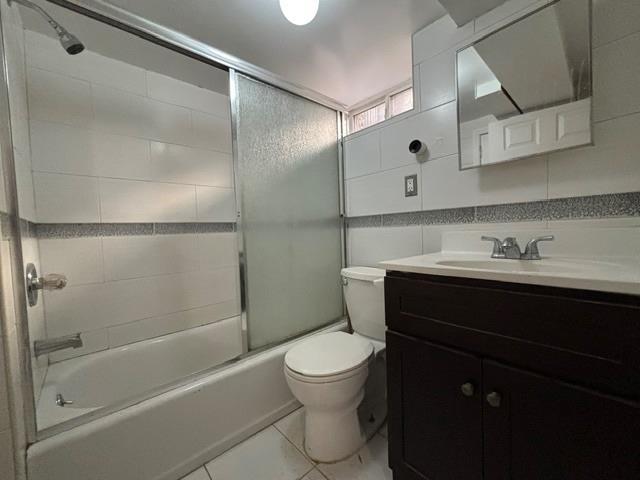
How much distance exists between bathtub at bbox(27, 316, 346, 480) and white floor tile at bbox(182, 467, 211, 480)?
2cm

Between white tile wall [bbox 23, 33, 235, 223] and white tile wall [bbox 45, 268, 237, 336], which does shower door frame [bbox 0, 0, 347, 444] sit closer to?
white tile wall [bbox 23, 33, 235, 223]

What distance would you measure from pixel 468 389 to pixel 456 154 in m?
1.03

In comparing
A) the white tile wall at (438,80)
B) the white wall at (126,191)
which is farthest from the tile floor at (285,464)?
the white tile wall at (438,80)

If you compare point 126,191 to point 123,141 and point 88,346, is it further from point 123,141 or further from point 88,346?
point 88,346

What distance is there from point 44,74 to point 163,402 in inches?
64.5

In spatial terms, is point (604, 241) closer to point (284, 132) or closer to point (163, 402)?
point (284, 132)

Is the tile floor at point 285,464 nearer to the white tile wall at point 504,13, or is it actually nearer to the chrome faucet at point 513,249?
the chrome faucet at point 513,249

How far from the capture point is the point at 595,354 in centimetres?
56

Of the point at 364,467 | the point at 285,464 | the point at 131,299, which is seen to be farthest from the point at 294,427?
the point at 131,299

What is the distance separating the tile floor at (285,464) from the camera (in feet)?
3.44

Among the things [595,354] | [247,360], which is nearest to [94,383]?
[247,360]

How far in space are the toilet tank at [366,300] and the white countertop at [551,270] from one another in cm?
37

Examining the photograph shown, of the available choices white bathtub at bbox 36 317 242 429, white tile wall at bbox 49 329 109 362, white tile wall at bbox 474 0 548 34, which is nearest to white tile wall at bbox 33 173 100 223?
white tile wall at bbox 49 329 109 362

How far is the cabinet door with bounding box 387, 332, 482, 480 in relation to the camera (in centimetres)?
75
